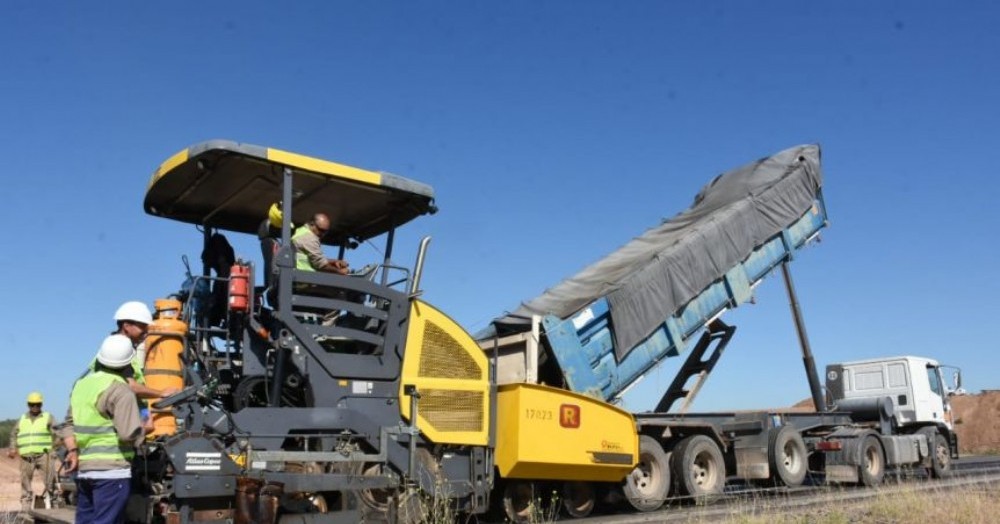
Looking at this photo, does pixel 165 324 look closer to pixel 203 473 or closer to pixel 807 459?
pixel 203 473

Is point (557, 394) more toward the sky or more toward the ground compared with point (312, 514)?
more toward the sky

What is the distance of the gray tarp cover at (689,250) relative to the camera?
1046 centimetres

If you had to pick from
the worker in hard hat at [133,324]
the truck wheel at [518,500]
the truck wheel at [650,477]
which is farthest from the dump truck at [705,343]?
the worker in hard hat at [133,324]

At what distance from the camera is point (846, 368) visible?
1678cm

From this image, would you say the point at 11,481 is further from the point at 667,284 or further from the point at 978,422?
the point at 978,422

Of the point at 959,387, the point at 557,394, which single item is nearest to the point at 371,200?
the point at 557,394

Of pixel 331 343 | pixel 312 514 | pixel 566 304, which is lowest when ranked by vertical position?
pixel 312 514

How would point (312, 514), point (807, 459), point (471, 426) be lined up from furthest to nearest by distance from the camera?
point (807, 459) → point (471, 426) → point (312, 514)

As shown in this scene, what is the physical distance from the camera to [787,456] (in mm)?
12742

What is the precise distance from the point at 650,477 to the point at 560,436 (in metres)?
2.26

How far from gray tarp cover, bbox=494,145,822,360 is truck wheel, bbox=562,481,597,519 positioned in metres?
1.68

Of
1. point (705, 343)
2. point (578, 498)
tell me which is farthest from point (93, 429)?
point (705, 343)

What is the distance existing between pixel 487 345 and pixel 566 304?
3.60ft

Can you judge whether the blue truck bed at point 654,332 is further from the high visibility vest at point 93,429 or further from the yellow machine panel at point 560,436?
the high visibility vest at point 93,429
